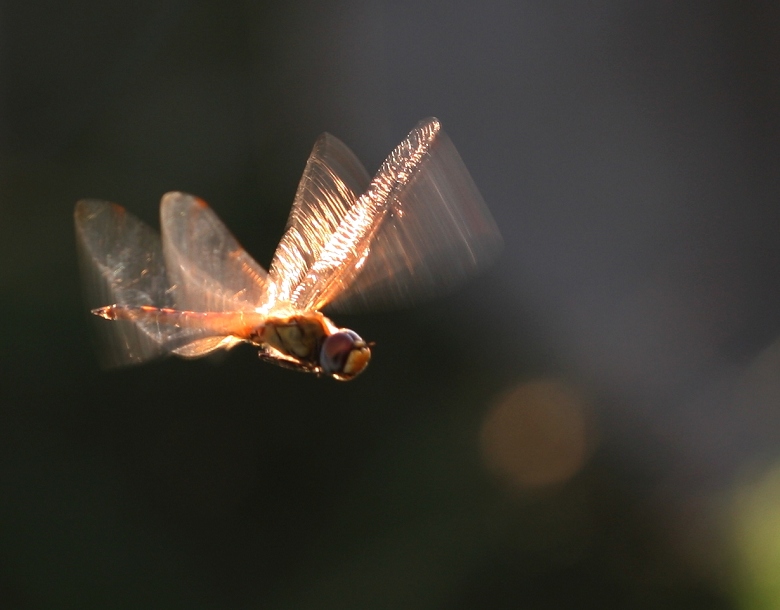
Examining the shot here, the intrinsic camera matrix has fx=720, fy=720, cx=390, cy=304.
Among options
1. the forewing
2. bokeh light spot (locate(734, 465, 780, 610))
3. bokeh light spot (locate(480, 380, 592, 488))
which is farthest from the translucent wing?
bokeh light spot (locate(734, 465, 780, 610))

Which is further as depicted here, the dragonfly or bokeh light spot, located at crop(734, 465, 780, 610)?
bokeh light spot, located at crop(734, 465, 780, 610)

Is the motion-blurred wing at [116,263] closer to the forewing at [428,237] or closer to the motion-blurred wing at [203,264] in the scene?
the motion-blurred wing at [203,264]

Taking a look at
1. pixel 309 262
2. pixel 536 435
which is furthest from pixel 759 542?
pixel 309 262

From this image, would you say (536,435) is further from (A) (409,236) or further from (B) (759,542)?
(A) (409,236)

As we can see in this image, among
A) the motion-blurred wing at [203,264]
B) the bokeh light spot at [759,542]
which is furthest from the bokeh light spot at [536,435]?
the motion-blurred wing at [203,264]

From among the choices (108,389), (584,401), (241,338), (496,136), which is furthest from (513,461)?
(241,338)

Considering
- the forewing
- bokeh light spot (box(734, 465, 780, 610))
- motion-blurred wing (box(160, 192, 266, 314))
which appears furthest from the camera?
bokeh light spot (box(734, 465, 780, 610))

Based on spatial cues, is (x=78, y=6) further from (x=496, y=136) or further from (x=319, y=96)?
(x=496, y=136)

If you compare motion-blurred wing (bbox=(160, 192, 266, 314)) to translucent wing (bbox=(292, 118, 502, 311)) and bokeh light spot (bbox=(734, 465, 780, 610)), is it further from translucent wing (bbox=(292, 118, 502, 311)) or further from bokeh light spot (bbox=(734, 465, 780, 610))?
bokeh light spot (bbox=(734, 465, 780, 610))
